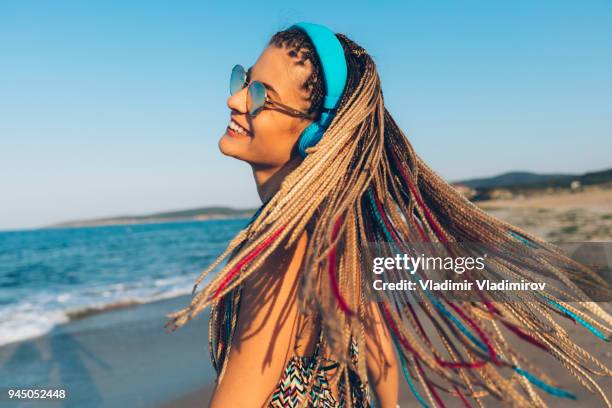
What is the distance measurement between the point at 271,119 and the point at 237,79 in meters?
0.27

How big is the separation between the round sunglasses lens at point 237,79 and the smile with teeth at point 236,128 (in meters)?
0.13

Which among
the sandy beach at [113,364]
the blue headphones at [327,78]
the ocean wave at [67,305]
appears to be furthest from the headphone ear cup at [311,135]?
the ocean wave at [67,305]

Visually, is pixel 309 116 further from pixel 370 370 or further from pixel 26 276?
pixel 26 276

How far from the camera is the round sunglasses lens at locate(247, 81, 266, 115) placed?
4.71 ft

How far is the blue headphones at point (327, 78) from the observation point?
142cm

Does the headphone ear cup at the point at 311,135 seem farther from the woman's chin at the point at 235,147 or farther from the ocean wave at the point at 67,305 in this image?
the ocean wave at the point at 67,305

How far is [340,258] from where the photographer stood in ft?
3.90

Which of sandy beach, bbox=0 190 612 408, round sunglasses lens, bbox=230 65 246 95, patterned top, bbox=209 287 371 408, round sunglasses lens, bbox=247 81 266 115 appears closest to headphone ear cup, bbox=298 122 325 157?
round sunglasses lens, bbox=247 81 266 115

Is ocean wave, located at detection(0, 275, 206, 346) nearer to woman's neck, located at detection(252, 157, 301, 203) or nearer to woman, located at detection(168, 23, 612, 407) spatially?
woman's neck, located at detection(252, 157, 301, 203)

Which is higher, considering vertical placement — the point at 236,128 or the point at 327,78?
the point at 327,78

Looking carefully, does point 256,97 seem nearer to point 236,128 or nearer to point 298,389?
point 236,128

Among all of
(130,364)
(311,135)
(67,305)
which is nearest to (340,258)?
(311,135)

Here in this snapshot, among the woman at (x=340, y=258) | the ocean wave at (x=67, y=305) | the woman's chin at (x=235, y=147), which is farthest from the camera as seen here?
the ocean wave at (x=67, y=305)

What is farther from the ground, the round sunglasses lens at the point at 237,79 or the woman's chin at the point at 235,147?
the round sunglasses lens at the point at 237,79
